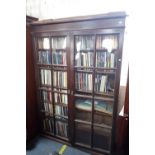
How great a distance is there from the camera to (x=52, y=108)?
2.06 metres

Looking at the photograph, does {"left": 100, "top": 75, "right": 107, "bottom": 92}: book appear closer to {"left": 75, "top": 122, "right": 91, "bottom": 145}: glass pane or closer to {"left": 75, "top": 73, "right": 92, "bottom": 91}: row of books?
{"left": 75, "top": 73, "right": 92, "bottom": 91}: row of books

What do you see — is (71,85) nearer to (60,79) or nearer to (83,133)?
(60,79)

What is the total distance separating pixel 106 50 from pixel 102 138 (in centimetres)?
119

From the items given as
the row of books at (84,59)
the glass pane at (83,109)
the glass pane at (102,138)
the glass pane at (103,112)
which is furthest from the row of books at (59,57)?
the glass pane at (102,138)

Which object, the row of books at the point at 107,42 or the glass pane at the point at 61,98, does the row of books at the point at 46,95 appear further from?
the row of books at the point at 107,42

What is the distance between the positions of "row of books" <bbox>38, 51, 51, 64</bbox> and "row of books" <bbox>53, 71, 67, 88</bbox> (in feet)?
0.67

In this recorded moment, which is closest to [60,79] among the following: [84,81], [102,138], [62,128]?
[84,81]

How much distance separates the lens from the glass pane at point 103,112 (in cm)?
170

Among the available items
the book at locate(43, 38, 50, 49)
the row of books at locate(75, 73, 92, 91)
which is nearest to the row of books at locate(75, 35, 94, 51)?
the row of books at locate(75, 73, 92, 91)

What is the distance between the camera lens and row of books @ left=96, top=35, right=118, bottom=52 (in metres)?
1.50

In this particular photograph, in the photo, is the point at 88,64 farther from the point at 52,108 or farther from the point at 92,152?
the point at 92,152
